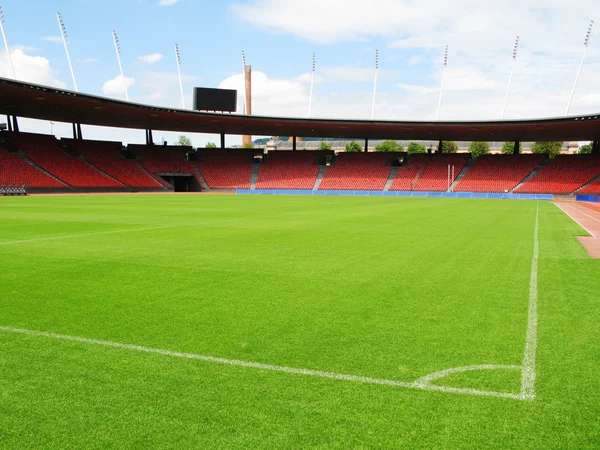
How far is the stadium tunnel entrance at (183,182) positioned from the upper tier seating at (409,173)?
2966 centimetres

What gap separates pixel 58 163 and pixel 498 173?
5765 centimetres

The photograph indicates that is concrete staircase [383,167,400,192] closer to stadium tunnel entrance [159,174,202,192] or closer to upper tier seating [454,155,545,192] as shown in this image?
upper tier seating [454,155,545,192]

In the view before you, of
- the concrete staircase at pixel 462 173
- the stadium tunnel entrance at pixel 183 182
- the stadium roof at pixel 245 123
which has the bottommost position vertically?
the stadium tunnel entrance at pixel 183 182

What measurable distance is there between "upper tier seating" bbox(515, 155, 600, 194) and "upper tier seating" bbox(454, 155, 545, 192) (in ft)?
6.22

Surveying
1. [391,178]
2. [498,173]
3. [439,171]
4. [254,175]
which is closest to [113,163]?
[254,175]

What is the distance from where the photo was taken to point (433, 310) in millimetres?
6570

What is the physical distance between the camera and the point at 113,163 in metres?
61.2

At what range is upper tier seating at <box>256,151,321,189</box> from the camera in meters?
69.8

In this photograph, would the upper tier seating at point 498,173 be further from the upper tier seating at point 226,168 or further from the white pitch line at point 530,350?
the white pitch line at point 530,350

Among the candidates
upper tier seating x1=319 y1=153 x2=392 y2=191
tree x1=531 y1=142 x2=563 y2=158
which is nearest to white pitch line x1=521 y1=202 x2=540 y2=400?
upper tier seating x1=319 y1=153 x2=392 y2=191

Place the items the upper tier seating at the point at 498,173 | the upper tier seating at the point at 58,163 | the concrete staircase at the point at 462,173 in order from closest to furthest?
1. the upper tier seating at the point at 58,163
2. the upper tier seating at the point at 498,173
3. the concrete staircase at the point at 462,173

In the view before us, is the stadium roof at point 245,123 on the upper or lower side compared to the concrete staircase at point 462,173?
upper

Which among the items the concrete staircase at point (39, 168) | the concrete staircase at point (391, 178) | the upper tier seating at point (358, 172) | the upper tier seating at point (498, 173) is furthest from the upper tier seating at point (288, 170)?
the concrete staircase at point (39, 168)

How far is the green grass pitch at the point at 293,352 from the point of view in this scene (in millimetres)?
3430
